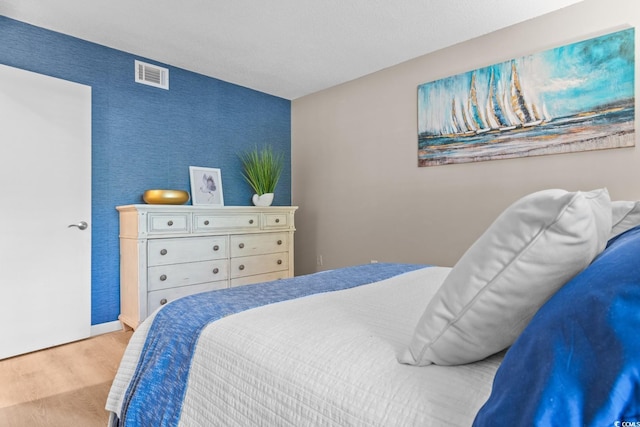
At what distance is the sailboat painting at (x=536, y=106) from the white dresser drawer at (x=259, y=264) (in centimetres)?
183

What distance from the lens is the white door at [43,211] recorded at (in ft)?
8.69

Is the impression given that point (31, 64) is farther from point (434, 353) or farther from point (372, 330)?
point (434, 353)

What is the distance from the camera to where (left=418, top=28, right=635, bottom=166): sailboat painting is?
2.49 m

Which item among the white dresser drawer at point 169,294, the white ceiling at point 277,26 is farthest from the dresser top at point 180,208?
the white ceiling at point 277,26

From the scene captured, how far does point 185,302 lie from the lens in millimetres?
1401

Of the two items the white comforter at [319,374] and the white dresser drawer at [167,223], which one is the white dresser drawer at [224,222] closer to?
the white dresser drawer at [167,223]

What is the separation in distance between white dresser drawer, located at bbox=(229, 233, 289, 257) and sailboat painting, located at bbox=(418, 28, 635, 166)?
A: 1.73 metres

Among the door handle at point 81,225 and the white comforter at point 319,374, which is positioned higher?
the door handle at point 81,225

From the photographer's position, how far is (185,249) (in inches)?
127

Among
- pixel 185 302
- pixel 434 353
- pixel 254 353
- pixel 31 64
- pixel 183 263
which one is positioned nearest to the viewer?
pixel 434 353

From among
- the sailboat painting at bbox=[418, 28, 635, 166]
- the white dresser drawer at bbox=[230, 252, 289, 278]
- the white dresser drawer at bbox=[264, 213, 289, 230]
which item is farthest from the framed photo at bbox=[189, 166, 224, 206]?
the sailboat painting at bbox=[418, 28, 635, 166]

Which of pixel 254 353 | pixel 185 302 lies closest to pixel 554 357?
pixel 254 353

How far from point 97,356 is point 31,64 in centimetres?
230

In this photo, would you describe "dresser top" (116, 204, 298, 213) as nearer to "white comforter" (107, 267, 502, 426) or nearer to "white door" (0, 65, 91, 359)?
"white door" (0, 65, 91, 359)
